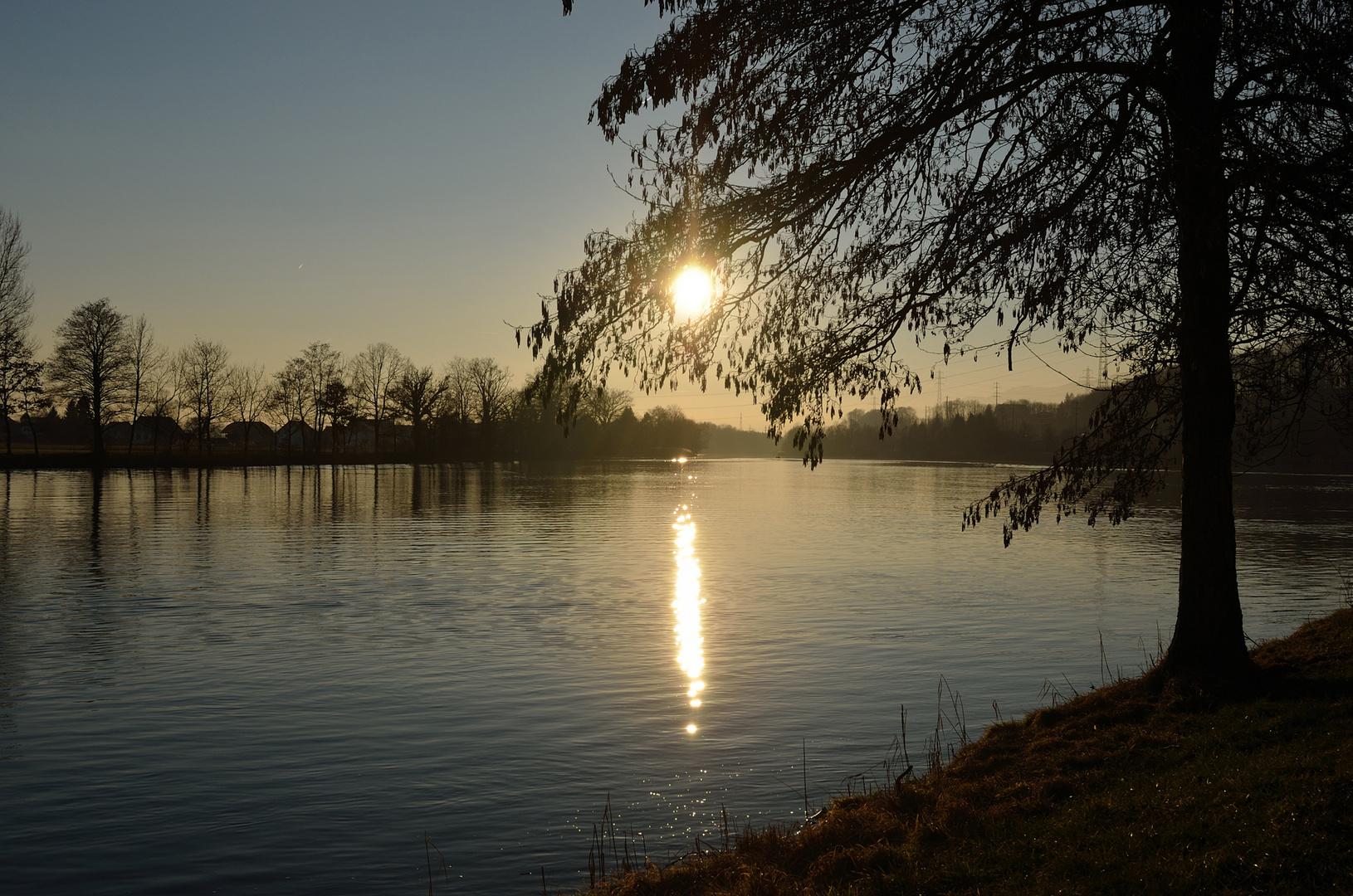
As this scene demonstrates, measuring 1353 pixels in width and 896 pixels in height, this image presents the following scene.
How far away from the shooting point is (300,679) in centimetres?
1614

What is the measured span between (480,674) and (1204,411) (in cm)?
1182

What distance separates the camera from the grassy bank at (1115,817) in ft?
21.5

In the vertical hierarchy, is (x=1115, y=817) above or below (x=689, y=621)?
above

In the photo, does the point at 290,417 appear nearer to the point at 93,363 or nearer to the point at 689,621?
the point at 93,363

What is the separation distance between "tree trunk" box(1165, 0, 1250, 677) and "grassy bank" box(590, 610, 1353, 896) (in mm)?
755

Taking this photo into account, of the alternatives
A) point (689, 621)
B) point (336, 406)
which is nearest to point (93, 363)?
point (336, 406)

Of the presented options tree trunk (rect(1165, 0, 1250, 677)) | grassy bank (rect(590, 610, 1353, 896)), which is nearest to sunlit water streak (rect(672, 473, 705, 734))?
grassy bank (rect(590, 610, 1353, 896))

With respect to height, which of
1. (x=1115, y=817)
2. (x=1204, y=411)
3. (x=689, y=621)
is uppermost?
(x=1204, y=411)

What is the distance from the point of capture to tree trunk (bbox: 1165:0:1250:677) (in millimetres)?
10711

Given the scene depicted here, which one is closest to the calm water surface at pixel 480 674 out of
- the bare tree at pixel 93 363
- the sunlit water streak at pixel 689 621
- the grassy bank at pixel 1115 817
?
the sunlit water streak at pixel 689 621

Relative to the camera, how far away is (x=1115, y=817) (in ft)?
25.4

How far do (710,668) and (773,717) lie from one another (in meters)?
3.47

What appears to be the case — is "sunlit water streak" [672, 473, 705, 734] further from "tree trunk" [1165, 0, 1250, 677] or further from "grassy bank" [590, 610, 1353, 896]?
"tree trunk" [1165, 0, 1250, 677]

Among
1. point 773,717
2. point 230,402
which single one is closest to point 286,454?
point 230,402
